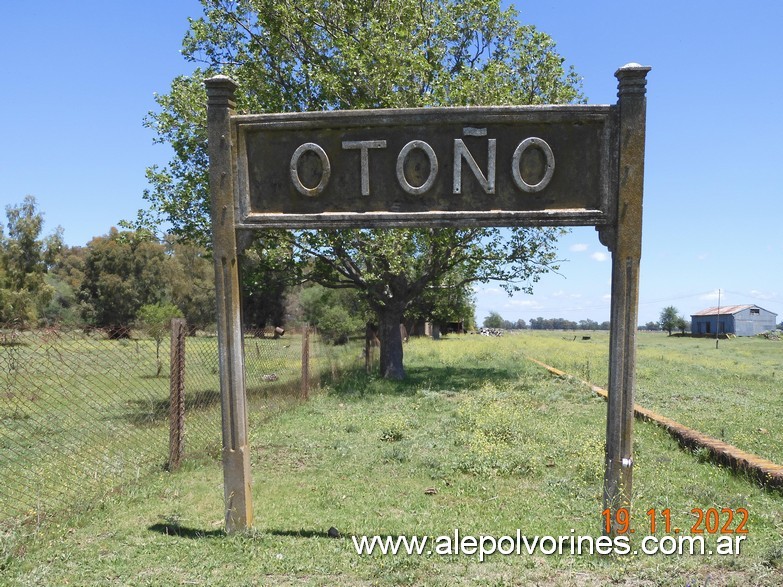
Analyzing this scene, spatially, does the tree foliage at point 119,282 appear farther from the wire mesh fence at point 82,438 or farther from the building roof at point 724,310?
the building roof at point 724,310

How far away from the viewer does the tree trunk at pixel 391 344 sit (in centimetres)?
1853

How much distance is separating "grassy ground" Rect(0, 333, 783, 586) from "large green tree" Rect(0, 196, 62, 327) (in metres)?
42.3

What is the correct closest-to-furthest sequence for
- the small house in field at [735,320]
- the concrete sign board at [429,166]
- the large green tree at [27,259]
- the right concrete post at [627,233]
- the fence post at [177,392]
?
the right concrete post at [627,233], the concrete sign board at [429,166], the fence post at [177,392], the large green tree at [27,259], the small house in field at [735,320]

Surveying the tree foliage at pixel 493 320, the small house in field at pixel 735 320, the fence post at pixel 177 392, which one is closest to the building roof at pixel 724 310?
the small house in field at pixel 735 320

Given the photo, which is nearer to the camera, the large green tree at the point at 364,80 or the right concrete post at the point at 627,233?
the right concrete post at the point at 627,233

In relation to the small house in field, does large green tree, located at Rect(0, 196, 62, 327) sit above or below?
above

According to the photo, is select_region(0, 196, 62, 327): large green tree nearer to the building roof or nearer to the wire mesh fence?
the wire mesh fence

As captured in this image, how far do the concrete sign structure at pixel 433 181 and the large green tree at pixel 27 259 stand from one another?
146 feet

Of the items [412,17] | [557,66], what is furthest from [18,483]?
[557,66]

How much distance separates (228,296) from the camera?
17.0 ft

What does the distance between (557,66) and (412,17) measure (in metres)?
4.19

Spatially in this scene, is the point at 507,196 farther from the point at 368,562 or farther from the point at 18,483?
the point at 18,483

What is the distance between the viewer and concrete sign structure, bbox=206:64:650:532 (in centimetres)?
481

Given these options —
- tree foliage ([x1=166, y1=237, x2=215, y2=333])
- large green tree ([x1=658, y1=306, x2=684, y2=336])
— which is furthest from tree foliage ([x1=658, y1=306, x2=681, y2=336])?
tree foliage ([x1=166, y1=237, x2=215, y2=333])
